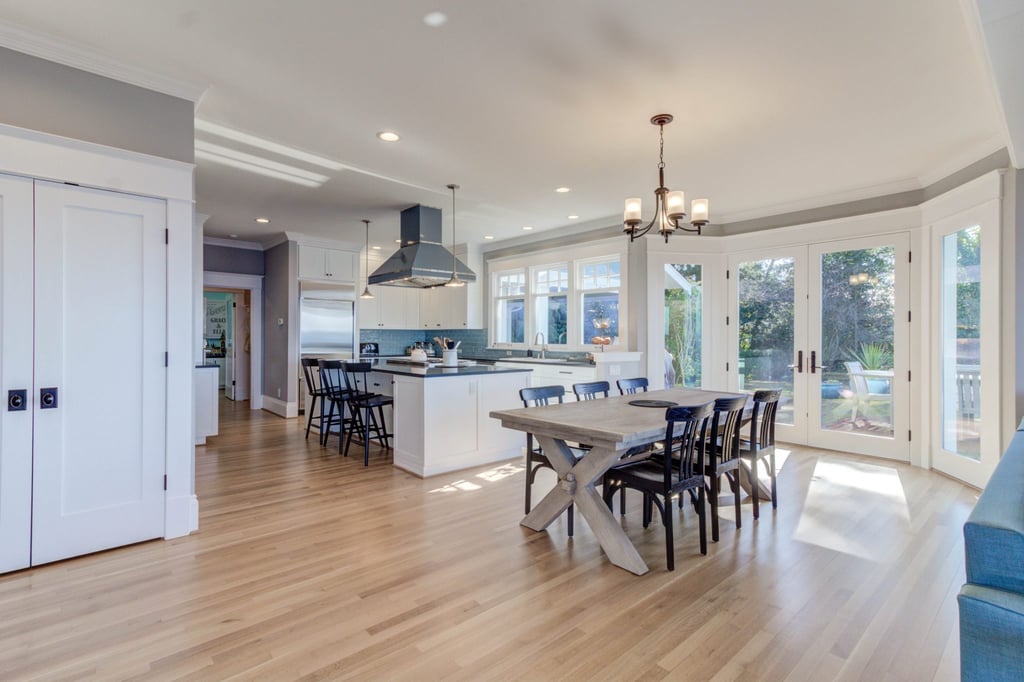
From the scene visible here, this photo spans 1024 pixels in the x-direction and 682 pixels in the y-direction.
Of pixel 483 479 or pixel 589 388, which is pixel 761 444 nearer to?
pixel 589 388

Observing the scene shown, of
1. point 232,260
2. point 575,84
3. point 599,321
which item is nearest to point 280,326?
point 232,260

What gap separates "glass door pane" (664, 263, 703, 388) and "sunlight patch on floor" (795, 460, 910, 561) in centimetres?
172

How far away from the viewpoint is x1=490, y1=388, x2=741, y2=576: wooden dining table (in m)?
2.56

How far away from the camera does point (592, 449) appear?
284 centimetres

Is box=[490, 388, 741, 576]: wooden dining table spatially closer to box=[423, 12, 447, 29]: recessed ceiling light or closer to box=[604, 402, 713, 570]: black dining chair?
box=[604, 402, 713, 570]: black dining chair

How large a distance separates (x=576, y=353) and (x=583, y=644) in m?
5.04

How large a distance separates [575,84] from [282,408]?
6.36 meters

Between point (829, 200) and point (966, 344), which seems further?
point (829, 200)

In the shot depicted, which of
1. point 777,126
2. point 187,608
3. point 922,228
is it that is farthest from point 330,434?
point 922,228

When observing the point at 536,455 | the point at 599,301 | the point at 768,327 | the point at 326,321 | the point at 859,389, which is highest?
the point at 599,301

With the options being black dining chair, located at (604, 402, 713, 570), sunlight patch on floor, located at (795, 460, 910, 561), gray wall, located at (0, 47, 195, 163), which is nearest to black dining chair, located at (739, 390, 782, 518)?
sunlight patch on floor, located at (795, 460, 910, 561)

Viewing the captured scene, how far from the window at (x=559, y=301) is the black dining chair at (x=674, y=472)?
3497mm

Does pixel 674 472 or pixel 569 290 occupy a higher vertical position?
pixel 569 290

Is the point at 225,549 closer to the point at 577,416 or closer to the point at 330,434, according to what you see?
the point at 577,416
